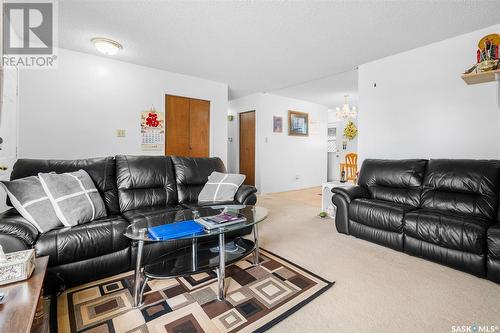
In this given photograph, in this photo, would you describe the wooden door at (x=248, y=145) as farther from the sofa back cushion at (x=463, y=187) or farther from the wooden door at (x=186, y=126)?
the sofa back cushion at (x=463, y=187)

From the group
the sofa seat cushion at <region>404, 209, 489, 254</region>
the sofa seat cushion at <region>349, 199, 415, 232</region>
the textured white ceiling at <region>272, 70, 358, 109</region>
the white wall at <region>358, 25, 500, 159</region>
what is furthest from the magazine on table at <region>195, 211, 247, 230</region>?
the textured white ceiling at <region>272, 70, 358, 109</region>

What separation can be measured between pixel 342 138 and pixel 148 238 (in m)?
7.71

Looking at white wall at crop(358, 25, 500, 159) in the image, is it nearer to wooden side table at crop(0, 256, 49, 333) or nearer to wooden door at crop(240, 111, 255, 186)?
wooden door at crop(240, 111, 255, 186)

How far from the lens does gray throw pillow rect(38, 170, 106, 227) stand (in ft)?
6.19

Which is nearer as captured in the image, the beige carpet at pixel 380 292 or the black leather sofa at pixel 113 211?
the beige carpet at pixel 380 292

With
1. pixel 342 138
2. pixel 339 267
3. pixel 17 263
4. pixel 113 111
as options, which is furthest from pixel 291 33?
Answer: pixel 342 138

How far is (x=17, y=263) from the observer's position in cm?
120

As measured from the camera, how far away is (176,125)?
4.39m

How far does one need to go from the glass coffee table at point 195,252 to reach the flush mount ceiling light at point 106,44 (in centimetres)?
244

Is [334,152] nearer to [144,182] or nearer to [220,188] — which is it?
[220,188]

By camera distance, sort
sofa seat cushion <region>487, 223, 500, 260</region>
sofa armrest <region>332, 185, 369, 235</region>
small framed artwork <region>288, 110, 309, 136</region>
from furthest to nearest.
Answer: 1. small framed artwork <region>288, 110, 309, 136</region>
2. sofa armrest <region>332, 185, 369, 235</region>
3. sofa seat cushion <region>487, 223, 500, 260</region>

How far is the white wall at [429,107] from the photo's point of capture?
278cm

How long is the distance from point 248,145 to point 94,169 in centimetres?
394

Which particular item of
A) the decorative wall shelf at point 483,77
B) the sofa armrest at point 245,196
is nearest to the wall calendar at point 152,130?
the sofa armrest at point 245,196
